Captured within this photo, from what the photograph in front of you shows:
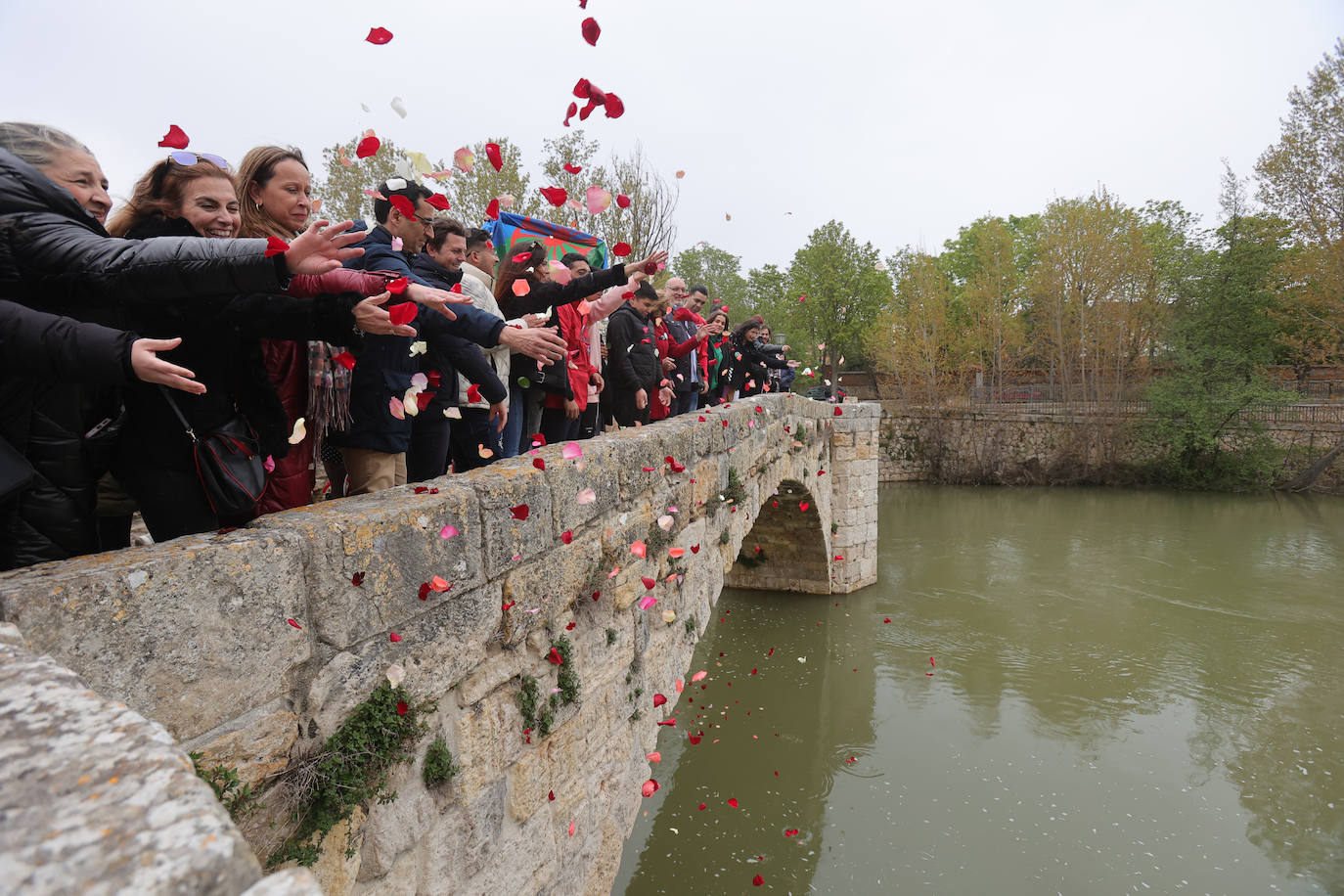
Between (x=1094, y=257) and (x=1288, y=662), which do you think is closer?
(x=1288, y=662)

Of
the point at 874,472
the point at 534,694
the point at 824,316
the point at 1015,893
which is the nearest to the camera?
the point at 534,694

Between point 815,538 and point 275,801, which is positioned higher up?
point 275,801

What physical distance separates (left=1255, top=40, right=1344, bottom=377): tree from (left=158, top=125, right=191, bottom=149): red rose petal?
26.7 m

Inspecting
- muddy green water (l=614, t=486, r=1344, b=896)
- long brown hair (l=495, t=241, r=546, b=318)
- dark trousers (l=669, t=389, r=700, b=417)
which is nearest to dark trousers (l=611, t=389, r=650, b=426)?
dark trousers (l=669, t=389, r=700, b=417)

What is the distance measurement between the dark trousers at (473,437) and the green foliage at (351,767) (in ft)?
4.92

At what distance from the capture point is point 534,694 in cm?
266

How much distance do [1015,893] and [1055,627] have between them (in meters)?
5.70

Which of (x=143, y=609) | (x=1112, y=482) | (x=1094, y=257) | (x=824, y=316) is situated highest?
(x=1094, y=257)

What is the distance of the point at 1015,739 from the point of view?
24.0 ft

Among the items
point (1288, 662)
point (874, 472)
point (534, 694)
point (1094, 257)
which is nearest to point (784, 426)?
point (874, 472)

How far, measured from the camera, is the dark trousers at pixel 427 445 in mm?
2922

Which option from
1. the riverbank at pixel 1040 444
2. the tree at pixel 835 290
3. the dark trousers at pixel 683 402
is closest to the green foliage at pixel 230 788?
the dark trousers at pixel 683 402

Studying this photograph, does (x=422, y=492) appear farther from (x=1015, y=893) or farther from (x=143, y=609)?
(x=1015, y=893)

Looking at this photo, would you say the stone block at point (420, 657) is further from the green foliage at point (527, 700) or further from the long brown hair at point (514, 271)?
the long brown hair at point (514, 271)
